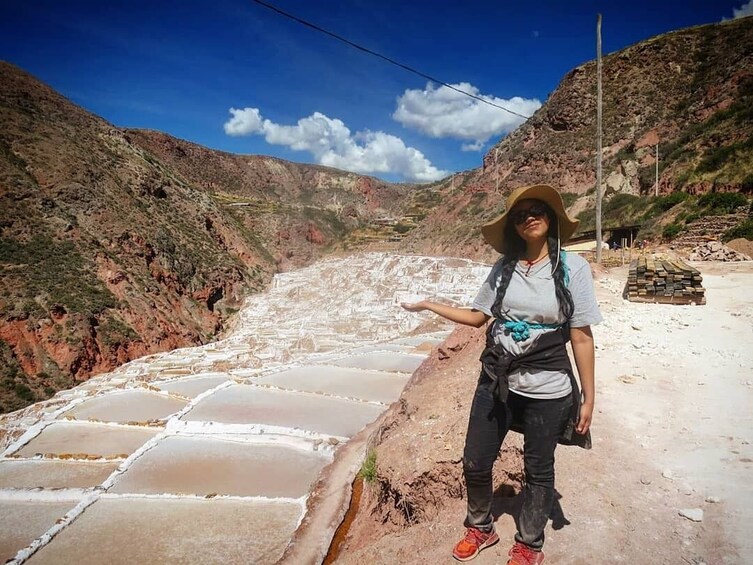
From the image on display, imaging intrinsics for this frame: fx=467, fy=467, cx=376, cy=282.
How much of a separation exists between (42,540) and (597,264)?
12.2 metres

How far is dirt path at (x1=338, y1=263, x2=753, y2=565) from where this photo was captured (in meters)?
2.35

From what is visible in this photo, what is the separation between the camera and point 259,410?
8.70 meters

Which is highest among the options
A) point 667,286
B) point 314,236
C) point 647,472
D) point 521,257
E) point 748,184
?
point 748,184

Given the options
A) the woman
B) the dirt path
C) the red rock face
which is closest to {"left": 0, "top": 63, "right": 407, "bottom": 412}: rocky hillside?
the red rock face

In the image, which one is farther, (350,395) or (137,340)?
(137,340)

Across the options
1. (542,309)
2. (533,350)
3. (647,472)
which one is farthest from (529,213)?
(647,472)

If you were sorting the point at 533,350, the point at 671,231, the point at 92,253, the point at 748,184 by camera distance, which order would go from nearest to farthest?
the point at 533,350
the point at 748,184
the point at 671,231
the point at 92,253

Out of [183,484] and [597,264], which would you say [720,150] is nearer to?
[597,264]

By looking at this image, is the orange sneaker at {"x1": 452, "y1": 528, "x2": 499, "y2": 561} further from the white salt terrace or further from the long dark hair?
the white salt terrace

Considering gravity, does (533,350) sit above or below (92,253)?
below

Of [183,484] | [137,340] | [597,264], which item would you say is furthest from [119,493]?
[137,340]

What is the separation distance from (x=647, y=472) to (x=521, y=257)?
73.4 inches

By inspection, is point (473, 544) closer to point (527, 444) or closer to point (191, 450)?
point (527, 444)

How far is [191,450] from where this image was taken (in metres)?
7.18
